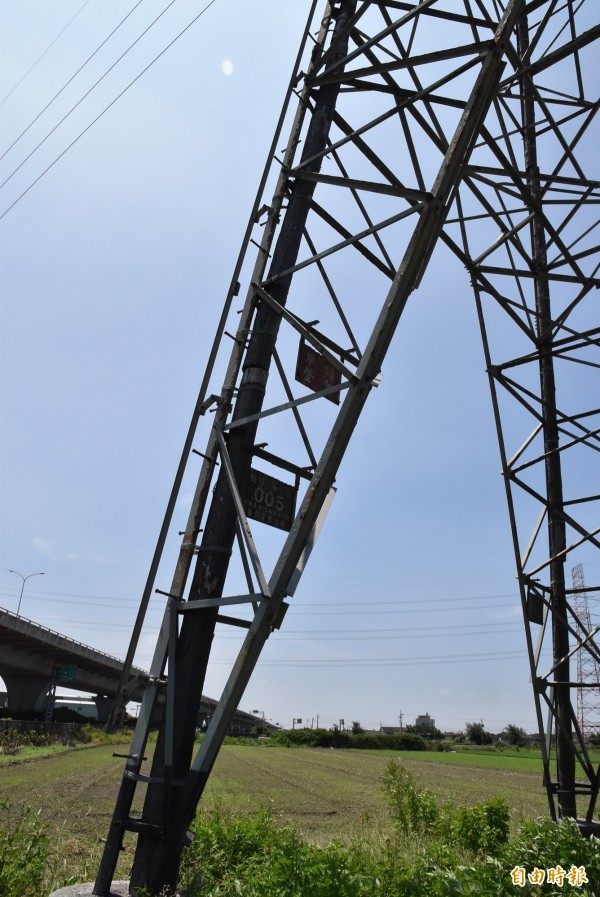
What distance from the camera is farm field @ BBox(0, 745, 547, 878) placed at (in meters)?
9.51

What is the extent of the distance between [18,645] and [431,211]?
4987 centimetres

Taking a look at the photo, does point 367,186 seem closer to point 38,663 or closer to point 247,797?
point 247,797

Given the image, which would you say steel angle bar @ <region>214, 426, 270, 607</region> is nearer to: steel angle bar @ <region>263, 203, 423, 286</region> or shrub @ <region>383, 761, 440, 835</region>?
steel angle bar @ <region>263, 203, 423, 286</region>

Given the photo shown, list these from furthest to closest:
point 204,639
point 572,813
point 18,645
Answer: point 18,645
point 572,813
point 204,639

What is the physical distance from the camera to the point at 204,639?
5008 mm

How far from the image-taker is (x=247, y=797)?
54.1 feet

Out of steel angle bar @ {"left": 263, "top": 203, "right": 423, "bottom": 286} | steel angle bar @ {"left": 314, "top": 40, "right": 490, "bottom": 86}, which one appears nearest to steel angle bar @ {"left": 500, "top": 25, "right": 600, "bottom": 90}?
steel angle bar @ {"left": 314, "top": 40, "right": 490, "bottom": 86}

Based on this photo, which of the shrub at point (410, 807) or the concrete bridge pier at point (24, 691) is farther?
the concrete bridge pier at point (24, 691)

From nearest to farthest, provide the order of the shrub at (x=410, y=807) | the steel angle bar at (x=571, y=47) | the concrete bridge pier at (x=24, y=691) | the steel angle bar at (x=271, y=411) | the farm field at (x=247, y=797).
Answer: the steel angle bar at (x=271, y=411) → the steel angle bar at (x=571, y=47) → the farm field at (x=247, y=797) → the shrub at (x=410, y=807) → the concrete bridge pier at (x=24, y=691)

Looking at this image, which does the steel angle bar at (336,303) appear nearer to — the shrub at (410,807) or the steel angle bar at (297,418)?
the steel angle bar at (297,418)

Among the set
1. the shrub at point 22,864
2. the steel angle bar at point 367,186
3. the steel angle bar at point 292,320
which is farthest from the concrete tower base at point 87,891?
the steel angle bar at point 367,186

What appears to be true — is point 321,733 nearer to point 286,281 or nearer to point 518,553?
point 518,553

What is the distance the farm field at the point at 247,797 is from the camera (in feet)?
31.2

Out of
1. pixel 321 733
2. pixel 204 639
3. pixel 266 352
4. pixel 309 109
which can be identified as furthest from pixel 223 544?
pixel 321 733
